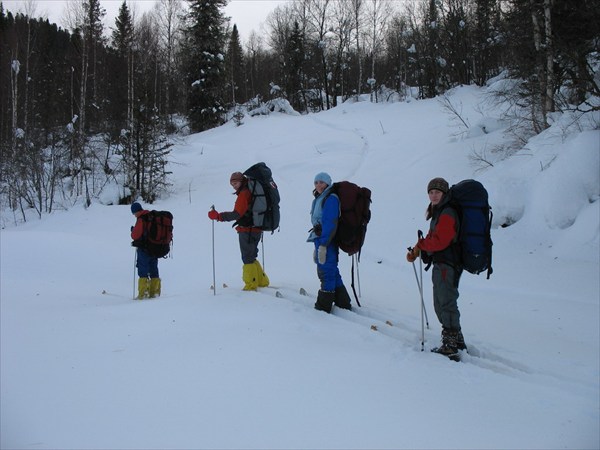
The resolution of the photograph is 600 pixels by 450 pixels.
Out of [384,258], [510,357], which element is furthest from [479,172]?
[510,357]

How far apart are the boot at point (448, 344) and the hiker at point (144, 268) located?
5718 millimetres

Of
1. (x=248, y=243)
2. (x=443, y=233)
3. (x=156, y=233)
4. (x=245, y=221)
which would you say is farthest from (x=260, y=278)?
(x=443, y=233)

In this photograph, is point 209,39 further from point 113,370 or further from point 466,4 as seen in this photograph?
point 113,370

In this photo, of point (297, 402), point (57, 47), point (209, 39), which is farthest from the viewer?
point (57, 47)

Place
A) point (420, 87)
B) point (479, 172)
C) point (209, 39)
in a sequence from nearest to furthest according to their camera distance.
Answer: point (479, 172)
point (209, 39)
point (420, 87)

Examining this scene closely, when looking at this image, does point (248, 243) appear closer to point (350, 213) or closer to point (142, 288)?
point (350, 213)

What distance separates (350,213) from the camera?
18.0ft

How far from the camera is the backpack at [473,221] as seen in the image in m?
4.22

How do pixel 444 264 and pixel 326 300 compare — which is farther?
pixel 326 300

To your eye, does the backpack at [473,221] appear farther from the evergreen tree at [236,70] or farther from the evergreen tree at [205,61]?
the evergreen tree at [236,70]

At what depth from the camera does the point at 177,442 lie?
286 cm

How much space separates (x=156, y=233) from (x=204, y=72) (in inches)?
1039

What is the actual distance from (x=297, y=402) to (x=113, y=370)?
5.86 ft

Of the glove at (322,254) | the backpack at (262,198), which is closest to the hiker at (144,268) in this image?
the backpack at (262,198)
